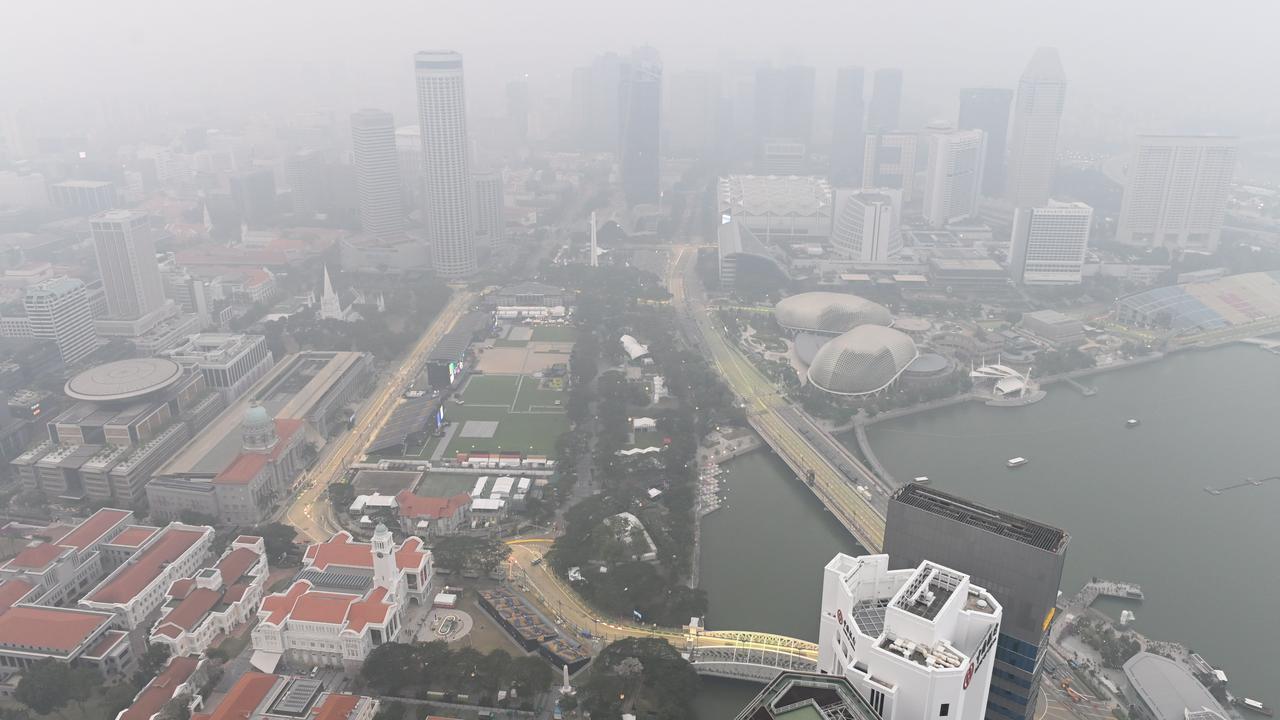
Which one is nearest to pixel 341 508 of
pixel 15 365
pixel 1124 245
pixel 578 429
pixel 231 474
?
pixel 231 474

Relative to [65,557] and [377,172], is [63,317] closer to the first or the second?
[65,557]

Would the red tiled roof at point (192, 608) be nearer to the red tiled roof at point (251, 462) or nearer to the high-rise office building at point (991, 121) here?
the red tiled roof at point (251, 462)

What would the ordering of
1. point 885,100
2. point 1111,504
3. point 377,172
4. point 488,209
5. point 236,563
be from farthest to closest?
point 885,100 < point 488,209 < point 377,172 < point 1111,504 < point 236,563

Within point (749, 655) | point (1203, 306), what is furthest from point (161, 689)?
point (1203, 306)

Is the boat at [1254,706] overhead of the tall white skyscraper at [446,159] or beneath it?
beneath

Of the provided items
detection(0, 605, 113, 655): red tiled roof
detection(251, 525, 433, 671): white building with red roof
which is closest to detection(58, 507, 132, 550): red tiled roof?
detection(0, 605, 113, 655): red tiled roof

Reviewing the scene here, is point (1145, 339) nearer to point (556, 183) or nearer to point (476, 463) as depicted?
point (476, 463)

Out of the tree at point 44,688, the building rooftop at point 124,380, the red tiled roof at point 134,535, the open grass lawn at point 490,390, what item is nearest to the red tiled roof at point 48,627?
the tree at point 44,688

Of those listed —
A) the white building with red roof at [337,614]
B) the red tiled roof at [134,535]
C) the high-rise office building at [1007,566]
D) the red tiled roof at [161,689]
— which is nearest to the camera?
the high-rise office building at [1007,566]
